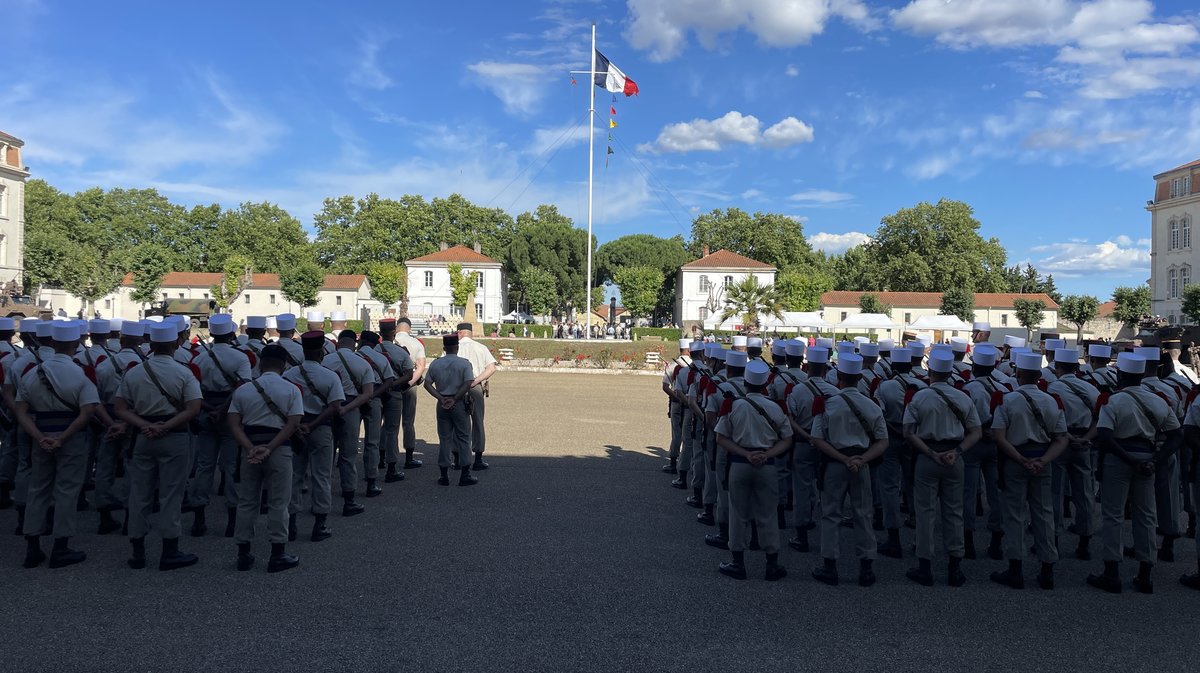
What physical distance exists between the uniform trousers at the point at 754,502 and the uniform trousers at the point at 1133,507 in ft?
9.87

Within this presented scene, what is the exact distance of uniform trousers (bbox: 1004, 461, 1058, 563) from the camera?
662 cm

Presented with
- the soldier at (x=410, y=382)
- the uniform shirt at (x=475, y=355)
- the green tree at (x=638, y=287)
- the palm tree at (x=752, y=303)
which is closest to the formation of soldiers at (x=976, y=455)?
the uniform shirt at (x=475, y=355)

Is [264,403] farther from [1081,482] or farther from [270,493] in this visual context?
[1081,482]

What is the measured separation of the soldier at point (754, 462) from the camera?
6.59 meters

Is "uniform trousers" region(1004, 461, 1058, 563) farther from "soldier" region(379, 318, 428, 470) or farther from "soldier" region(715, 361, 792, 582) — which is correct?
"soldier" region(379, 318, 428, 470)

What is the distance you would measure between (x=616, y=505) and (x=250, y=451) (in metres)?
4.45

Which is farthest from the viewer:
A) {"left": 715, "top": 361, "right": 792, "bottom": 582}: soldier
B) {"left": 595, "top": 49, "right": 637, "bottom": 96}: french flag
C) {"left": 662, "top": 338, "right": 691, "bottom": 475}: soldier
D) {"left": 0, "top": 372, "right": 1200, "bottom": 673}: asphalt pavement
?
{"left": 595, "top": 49, "right": 637, "bottom": 96}: french flag

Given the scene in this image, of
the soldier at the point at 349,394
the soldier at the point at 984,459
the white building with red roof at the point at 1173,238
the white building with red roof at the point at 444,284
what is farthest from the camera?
the white building with red roof at the point at 444,284

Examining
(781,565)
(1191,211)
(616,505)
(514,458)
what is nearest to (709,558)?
(781,565)

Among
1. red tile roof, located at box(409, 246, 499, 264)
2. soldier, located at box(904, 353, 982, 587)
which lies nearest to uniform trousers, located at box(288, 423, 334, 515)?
→ soldier, located at box(904, 353, 982, 587)

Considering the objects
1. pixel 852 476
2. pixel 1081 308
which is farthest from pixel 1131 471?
pixel 1081 308

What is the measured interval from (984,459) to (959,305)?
74549 millimetres

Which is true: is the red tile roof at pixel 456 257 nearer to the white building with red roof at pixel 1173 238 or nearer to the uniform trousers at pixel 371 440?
the white building with red roof at pixel 1173 238

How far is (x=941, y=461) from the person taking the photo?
6.59 m
